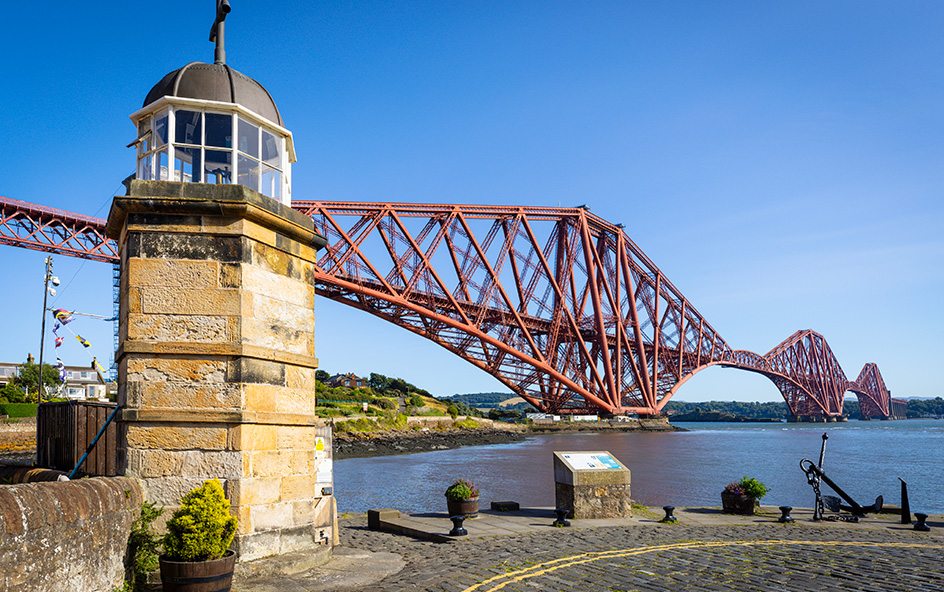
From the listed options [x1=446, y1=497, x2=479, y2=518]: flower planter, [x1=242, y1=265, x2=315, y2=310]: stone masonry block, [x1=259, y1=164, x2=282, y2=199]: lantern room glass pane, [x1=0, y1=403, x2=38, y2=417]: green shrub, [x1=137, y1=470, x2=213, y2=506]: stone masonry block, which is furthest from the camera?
[x1=0, y1=403, x2=38, y2=417]: green shrub

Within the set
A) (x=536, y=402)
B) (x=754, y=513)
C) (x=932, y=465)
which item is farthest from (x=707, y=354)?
(x=754, y=513)

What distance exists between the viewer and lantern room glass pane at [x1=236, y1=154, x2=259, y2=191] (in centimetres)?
926

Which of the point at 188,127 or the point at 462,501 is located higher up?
the point at 188,127

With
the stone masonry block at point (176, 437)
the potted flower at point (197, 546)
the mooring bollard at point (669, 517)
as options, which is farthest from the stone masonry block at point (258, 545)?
the mooring bollard at point (669, 517)

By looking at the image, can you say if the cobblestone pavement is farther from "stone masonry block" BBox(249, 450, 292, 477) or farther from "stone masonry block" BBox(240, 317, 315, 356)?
"stone masonry block" BBox(240, 317, 315, 356)

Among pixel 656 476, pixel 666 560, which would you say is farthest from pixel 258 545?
pixel 656 476

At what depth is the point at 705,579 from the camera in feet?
28.9

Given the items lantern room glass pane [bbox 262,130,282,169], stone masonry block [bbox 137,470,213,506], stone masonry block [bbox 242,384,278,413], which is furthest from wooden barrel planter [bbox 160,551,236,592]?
lantern room glass pane [bbox 262,130,282,169]

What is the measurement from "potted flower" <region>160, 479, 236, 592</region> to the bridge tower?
0.64m

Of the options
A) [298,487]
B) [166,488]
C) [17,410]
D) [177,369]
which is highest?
[177,369]

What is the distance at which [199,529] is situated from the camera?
23.9 feet

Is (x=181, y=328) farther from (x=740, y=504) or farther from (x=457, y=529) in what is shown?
(x=740, y=504)

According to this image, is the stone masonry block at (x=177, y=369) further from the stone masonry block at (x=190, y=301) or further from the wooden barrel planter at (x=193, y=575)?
the wooden barrel planter at (x=193, y=575)

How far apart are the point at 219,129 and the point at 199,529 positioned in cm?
502
